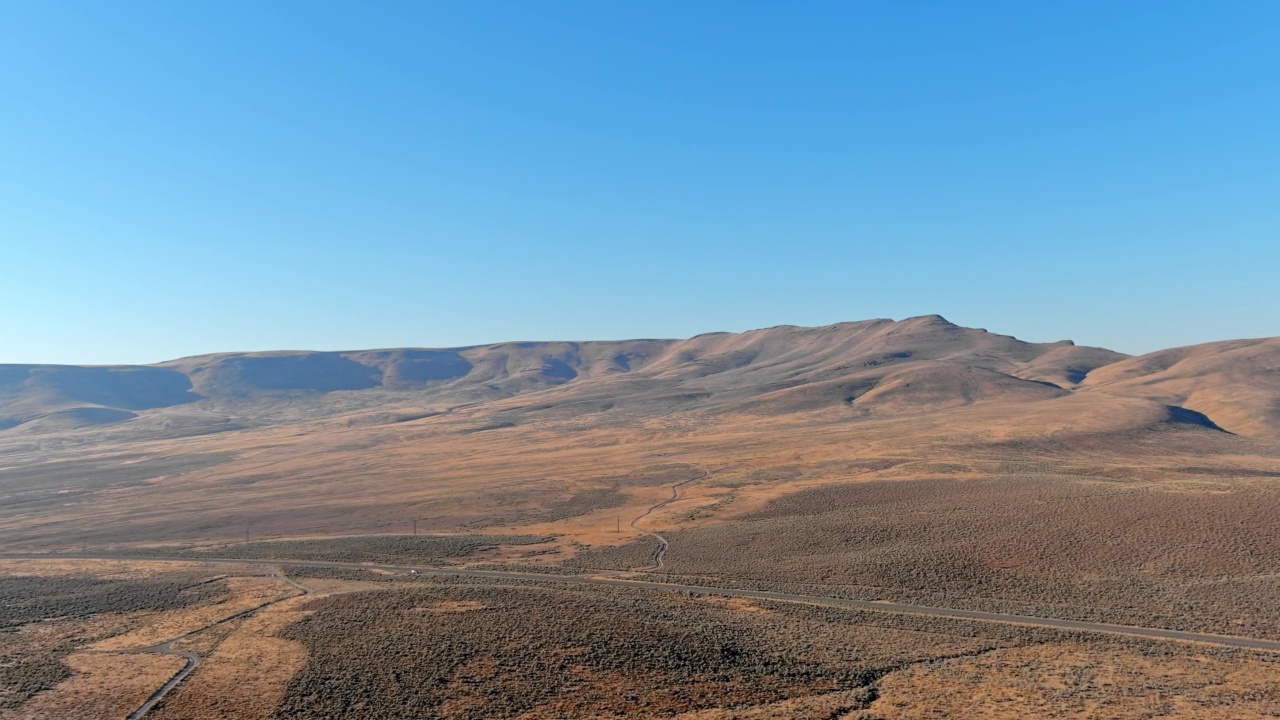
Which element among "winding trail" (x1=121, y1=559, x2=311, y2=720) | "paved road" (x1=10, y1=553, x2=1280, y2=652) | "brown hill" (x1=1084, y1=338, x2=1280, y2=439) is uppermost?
"brown hill" (x1=1084, y1=338, x2=1280, y2=439)

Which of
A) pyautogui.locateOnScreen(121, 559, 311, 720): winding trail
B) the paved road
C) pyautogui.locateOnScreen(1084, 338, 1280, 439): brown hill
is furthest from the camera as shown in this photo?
pyautogui.locateOnScreen(1084, 338, 1280, 439): brown hill

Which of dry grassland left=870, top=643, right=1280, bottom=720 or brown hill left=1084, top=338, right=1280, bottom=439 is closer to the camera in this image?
dry grassland left=870, top=643, right=1280, bottom=720

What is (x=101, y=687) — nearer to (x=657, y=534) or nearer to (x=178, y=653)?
(x=178, y=653)

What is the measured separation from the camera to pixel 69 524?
7044 centimetres

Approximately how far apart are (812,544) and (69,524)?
6956 centimetres

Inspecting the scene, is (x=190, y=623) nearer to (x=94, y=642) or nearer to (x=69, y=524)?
(x=94, y=642)

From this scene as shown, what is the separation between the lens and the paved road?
32219 mm

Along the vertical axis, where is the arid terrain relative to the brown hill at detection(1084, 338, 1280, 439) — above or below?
below

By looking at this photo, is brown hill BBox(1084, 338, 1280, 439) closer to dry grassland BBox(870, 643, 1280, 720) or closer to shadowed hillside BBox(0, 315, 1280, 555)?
shadowed hillside BBox(0, 315, 1280, 555)

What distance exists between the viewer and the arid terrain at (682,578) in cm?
2758

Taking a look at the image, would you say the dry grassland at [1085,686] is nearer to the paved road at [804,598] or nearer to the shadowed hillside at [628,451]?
the paved road at [804,598]

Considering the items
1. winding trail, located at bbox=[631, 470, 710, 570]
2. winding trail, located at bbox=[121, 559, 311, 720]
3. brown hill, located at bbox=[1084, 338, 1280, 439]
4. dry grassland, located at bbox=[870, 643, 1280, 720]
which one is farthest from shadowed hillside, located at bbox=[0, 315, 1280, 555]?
dry grassland, located at bbox=[870, 643, 1280, 720]

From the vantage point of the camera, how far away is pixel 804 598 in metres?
40.3

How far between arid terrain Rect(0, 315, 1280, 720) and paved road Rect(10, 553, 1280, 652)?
1.20ft
